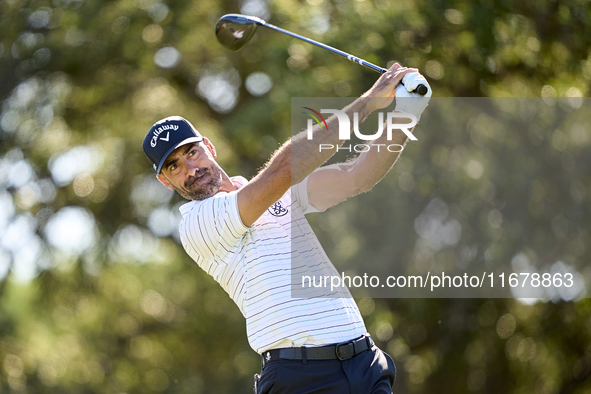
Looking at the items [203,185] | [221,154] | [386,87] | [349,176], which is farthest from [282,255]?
[221,154]

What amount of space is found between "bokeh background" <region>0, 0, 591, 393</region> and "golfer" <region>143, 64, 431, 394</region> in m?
5.22

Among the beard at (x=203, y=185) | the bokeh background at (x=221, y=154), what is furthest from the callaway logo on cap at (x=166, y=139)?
the bokeh background at (x=221, y=154)

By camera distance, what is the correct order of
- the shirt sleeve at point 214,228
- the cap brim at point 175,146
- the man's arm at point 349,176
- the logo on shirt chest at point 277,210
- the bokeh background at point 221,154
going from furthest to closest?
1. the bokeh background at point 221,154
2. the man's arm at point 349,176
3. the cap brim at point 175,146
4. the logo on shirt chest at point 277,210
5. the shirt sleeve at point 214,228

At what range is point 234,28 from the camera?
12.6 feet

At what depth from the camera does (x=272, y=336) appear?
8.53 feet

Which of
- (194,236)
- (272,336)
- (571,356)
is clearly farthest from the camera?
(571,356)

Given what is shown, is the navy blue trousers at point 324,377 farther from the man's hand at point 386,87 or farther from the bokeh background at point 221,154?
the bokeh background at point 221,154

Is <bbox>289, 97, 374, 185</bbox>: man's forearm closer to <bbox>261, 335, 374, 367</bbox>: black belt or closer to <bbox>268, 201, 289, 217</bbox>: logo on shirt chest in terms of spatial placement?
<bbox>268, 201, 289, 217</bbox>: logo on shirt chest

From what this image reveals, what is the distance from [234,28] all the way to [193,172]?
3.83ft

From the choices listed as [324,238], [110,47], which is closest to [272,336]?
[324,238]

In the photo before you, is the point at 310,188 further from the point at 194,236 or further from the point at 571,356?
the point at 571,356

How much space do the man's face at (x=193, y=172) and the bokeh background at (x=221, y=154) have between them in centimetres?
510

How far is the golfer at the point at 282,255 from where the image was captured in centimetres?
256

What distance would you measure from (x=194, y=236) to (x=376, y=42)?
5.71m
